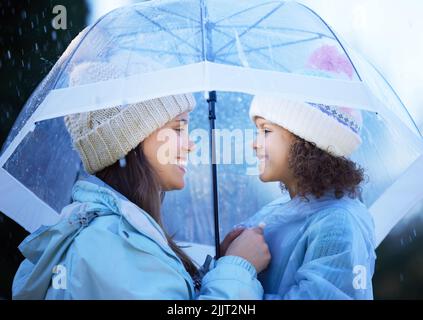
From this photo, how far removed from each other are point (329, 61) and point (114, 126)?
1.82 ft

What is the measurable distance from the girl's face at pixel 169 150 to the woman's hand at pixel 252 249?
23cm

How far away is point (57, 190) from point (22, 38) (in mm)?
876

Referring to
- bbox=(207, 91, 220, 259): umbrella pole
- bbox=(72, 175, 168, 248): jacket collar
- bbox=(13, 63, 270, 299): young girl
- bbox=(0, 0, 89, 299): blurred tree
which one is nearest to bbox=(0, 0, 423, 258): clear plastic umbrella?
bbox=(207, 91, 220, 259): umbrella pole

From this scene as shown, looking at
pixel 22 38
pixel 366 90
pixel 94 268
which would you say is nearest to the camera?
pixel 94 268

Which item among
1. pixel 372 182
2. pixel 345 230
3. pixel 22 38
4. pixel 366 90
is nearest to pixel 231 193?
pixel 372 182

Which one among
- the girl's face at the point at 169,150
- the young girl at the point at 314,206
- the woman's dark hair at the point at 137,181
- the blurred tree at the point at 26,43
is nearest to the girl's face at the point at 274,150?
the young girl at the point at 314,206

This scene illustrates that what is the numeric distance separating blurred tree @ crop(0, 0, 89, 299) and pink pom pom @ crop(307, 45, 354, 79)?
1.18m

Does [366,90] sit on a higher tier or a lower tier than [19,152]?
higher

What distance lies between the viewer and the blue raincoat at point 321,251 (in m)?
1.79

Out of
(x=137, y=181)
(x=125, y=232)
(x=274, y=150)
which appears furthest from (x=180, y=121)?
(x=125, y=232)

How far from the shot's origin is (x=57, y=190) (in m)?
2.33

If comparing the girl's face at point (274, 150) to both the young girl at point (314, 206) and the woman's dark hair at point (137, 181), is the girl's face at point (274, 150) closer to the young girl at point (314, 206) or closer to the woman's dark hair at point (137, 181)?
the young girl at point (314, 206)

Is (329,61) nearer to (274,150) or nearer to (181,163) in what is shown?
(274,150)

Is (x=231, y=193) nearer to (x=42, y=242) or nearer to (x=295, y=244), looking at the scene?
(x=295, y=244)
